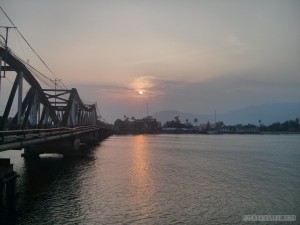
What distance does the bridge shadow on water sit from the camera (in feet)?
96.9

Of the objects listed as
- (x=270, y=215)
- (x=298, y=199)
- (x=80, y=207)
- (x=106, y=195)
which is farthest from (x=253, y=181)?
(x=80, y=207)

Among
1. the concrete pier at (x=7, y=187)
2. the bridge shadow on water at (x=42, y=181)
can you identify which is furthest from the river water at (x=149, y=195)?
the concrete pier at (x=7, y=187)

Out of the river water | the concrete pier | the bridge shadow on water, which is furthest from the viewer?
the bridge shadow on water

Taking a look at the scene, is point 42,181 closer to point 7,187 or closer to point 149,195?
point 7,187

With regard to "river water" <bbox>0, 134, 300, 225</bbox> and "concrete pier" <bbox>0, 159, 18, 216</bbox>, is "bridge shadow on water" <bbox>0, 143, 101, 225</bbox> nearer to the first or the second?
"river water" <bbox>0, 134, 300, 225</bbox>

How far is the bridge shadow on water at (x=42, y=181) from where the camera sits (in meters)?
29.5

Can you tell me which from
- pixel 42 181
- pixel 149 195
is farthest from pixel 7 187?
pixel 149 195

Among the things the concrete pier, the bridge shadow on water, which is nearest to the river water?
the bridge shadow on water

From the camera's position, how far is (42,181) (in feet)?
144

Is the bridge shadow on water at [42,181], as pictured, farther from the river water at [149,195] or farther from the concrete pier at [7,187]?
the concrete pier at [7,187]

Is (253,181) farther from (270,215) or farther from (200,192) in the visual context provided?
(270,215)

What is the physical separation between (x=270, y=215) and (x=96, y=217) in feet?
50.5

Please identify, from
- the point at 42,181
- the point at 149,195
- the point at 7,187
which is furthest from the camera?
the point at 42,181

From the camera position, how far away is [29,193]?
36.0 meters
